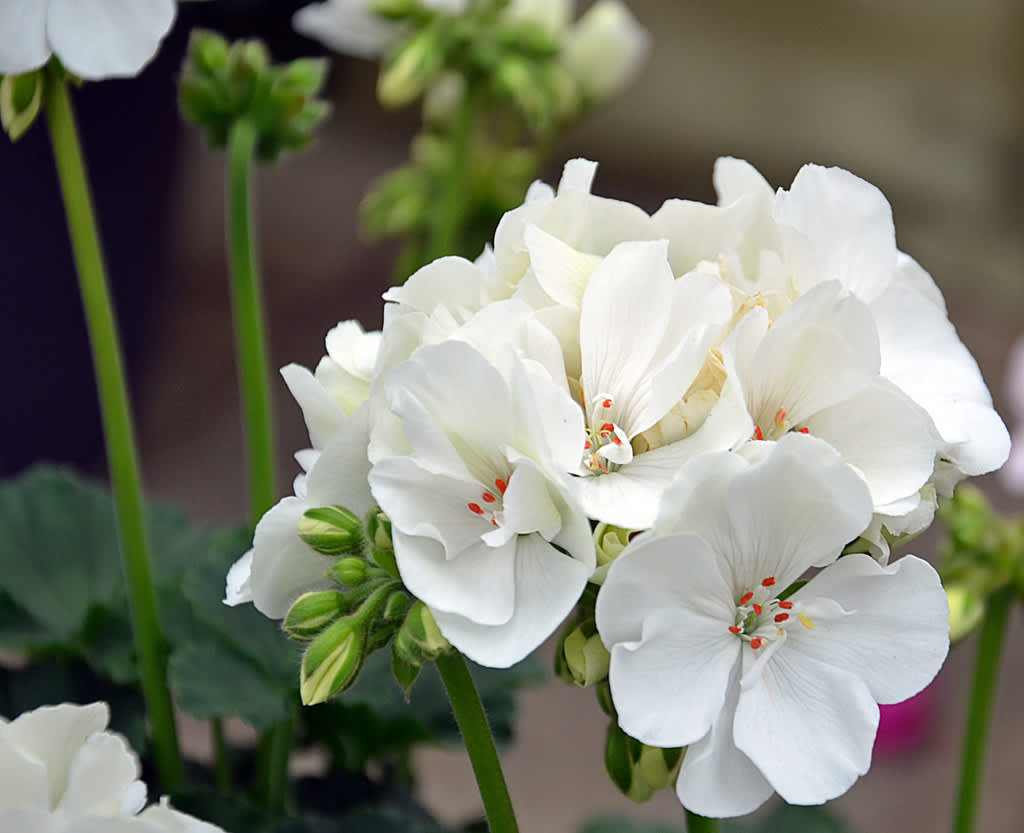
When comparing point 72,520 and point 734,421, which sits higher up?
point 734,421

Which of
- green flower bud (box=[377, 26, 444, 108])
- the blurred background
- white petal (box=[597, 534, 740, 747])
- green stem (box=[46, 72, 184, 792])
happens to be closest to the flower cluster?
white petal (box=[597, 534, 740, 747])

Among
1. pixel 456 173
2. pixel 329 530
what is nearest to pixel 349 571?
pixel 329 530

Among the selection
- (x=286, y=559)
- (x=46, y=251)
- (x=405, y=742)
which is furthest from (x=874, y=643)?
(x=46, y=251)

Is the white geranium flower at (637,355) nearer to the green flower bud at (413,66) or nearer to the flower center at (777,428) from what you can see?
the flower center at (777,428)

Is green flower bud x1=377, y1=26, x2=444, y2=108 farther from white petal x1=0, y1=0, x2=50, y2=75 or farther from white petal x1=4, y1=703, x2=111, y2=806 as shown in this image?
white petal x1=4, y1=703, x2=111, y2=806

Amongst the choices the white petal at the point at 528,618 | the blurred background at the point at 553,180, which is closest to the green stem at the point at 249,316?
the white petal at the point at 528,618

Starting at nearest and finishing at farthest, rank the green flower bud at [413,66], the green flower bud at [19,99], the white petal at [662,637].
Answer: the white petal at [662,637], the green flower bud at [19,99], the green flower bud at [413,66]

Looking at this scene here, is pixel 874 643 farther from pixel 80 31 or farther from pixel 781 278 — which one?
pixel 80 31
